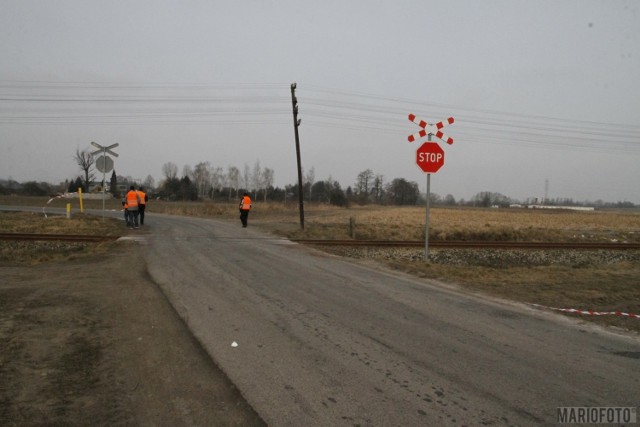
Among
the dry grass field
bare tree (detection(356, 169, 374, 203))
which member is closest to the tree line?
bare tree (detection(356, 169, 374, 203))

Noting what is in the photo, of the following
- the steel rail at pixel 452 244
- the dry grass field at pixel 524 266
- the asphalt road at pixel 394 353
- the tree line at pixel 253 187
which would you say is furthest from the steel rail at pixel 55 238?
the tree line at pixel 253 187

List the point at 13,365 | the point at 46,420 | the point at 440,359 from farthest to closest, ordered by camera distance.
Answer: the point at 440,359, the point at 13,365, the point at 46,420

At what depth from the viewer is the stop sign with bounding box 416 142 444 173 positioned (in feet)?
36.6

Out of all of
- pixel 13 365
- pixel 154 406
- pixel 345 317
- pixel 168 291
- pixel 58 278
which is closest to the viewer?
pixel 154 406

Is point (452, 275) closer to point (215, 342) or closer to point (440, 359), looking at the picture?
point (440, 359)

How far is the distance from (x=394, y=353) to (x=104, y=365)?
9.78ft

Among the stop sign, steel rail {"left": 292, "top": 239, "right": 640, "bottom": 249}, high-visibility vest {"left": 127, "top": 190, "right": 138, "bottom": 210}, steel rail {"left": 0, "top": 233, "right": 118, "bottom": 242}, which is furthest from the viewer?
high-visibility vest {"left": 127, "top": 190, "right": 138, "bottom": 210}

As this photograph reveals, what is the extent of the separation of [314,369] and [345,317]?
1796 millimetres

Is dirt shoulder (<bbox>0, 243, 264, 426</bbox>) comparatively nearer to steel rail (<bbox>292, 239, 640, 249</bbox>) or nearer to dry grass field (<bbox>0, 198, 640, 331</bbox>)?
dry grass field (<bbox>0, 198, 640, 331</bbox>)

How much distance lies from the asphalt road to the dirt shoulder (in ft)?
0.92

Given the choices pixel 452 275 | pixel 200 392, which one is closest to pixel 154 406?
pixel 200 392

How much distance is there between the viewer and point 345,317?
5.83 meters

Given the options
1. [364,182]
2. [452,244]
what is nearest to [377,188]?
[364,182]

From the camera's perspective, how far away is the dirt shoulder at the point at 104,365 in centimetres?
322
